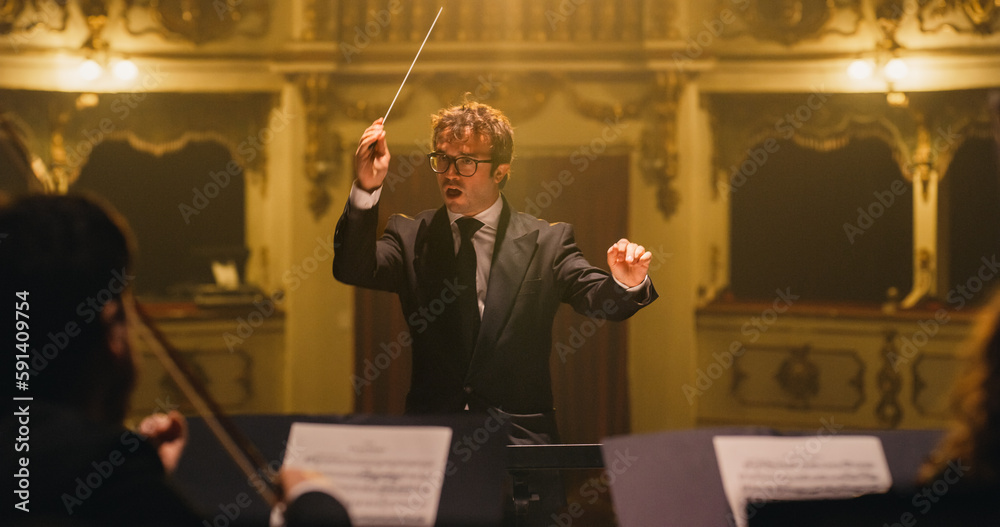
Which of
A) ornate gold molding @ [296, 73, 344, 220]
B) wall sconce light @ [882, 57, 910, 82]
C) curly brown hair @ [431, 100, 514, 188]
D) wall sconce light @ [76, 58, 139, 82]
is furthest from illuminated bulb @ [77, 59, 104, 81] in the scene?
wall sconce light @ [882, 57, 910, 82]

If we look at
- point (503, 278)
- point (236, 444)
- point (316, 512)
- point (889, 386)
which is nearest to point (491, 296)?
point (503, 278)

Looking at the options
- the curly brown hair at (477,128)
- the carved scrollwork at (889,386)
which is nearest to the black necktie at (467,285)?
the curly brown hair at (477,128)

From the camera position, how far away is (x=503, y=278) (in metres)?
1.86

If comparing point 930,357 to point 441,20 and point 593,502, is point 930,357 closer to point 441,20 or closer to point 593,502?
point 593,502

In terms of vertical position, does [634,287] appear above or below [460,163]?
below

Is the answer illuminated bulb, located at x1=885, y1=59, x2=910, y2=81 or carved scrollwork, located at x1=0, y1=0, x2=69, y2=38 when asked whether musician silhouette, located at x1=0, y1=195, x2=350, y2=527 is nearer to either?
carved scrollwork, located at x1=0, y1=0, x2=69, y2=38

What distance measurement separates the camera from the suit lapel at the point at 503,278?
1.80 metres

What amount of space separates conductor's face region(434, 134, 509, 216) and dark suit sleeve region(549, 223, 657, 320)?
201 millimetres

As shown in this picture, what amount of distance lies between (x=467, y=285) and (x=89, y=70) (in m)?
4.02

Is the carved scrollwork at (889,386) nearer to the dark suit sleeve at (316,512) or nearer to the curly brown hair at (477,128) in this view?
the curly brown hair at (477,128)

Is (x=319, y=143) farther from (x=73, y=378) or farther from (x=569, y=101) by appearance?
(x=73, y=378)

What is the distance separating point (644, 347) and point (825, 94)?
6.52 feet

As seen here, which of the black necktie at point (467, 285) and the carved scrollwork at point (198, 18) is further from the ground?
the carved scrollwork at point (198, 18)

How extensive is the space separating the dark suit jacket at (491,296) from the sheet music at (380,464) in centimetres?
52
